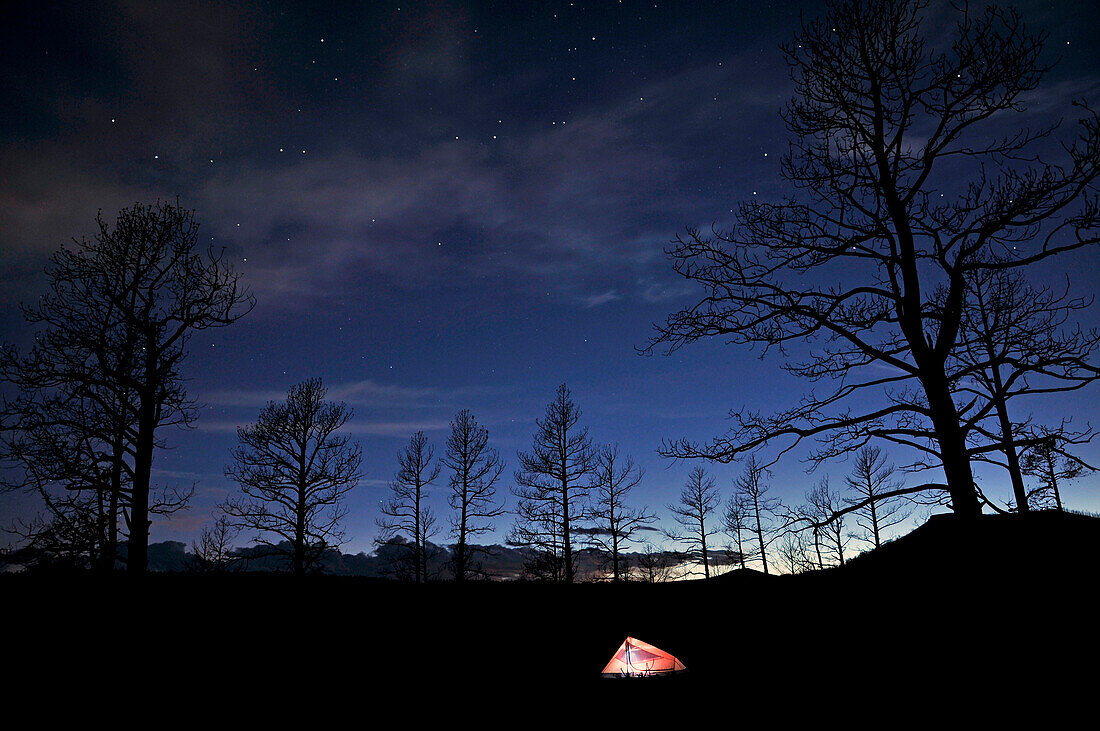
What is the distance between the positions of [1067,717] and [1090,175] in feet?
20.7

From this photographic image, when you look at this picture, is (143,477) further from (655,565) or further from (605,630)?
(655,565)

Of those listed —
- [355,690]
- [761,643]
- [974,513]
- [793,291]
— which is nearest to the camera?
[355,690]

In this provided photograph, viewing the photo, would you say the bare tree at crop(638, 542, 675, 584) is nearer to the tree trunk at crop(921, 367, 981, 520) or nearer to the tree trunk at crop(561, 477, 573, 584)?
the tree trunk at crop(561, 477, 573, 584)

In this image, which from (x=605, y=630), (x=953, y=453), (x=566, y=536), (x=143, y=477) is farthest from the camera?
(x=566, y=536)

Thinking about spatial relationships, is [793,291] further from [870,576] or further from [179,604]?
[179,604]

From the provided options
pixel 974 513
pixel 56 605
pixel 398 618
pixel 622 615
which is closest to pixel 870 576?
pixel 974 513

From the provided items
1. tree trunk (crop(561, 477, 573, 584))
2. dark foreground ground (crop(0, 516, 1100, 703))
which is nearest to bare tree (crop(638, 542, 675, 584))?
tree trunk (crop(561, 477, 573, 584))

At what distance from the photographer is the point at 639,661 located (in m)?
8.38

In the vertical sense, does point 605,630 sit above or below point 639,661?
above

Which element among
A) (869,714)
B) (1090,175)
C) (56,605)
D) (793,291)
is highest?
(1090,175)

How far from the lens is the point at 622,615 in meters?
9.41

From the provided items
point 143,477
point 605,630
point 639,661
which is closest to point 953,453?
point 639,661

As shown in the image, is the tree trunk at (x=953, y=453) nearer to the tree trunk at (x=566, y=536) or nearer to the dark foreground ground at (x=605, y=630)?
the dark foreground ground at (x=605, y=630)

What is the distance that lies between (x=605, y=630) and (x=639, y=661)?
2.61 ft
